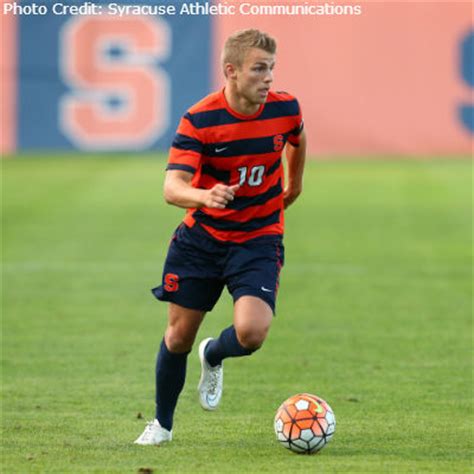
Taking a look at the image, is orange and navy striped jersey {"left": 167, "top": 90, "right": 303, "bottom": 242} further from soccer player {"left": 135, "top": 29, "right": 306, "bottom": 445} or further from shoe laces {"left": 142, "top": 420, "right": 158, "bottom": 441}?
shoe laces {"left": 142, "top": 420, "right": 158, "bottom": 441}

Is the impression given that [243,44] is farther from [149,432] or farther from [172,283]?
[149,432]

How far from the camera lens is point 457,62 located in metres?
23.9

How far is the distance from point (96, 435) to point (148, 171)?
17673 millimetres

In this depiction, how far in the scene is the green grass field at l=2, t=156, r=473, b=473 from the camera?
6.73 meters

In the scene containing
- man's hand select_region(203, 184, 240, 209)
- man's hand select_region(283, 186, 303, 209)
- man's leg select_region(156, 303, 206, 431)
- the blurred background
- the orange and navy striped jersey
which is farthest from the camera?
the blurred background

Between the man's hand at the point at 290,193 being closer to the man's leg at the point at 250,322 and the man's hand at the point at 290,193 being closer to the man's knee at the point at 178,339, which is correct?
the man's leg at the point at 250,322

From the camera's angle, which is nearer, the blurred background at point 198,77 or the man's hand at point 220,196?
the man's hand at point 220,196

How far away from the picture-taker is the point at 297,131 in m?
6.98

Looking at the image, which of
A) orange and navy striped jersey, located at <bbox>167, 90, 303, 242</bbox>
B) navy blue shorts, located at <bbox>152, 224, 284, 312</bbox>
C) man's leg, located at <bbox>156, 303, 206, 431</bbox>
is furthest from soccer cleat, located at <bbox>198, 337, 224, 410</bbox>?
orange and navy striped jersey, located at <bbox>167, 90, 303, 242</bbox>

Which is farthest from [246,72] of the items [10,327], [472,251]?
[472,251]

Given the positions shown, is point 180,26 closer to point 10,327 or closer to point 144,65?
point 144,65

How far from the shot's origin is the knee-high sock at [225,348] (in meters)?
6.83

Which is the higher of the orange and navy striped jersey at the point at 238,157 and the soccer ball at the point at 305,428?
the orange and navy striped jersey at the point at 238,157

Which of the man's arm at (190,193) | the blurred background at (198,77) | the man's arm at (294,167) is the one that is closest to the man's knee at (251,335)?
the man's arm at (190,193)
